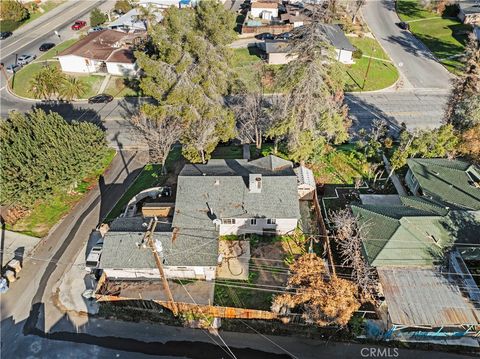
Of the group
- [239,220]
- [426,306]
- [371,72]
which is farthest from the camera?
[371,72]

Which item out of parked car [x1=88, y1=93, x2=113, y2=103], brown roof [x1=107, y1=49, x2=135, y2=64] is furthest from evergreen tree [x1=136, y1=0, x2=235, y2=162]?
brown roof [x1=107, y1=49, x2=135, y2=64]

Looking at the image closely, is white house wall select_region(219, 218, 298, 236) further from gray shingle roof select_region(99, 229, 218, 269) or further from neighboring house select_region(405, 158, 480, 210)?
neighboring house select_region(405, 158, 480, 210)

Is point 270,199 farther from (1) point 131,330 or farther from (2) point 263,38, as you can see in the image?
(2) point 263,38

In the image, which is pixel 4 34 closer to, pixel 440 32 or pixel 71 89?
pixel 71 89

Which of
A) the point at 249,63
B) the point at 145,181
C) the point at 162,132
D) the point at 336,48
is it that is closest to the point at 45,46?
the point at 249,63

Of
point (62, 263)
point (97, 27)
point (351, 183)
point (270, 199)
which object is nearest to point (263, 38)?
point (97, 27)

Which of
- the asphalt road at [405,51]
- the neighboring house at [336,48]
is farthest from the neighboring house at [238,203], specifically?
the asphalt road at [405,51]

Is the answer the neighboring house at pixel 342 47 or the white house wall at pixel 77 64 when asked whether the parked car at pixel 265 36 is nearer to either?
the neighboring house at pixel 342 47
